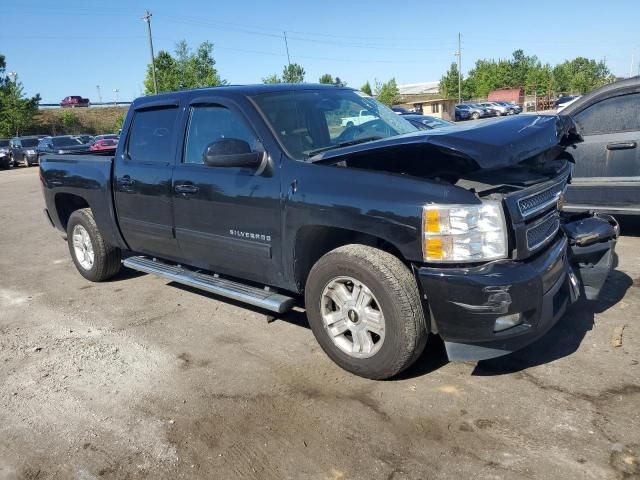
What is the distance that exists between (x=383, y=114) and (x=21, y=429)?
3.51m

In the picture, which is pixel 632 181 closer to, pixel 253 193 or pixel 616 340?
pixel 616 340

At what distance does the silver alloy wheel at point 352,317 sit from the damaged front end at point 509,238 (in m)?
0.35

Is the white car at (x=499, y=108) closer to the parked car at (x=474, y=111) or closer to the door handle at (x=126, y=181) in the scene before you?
the parked car at (x=474, y=111)

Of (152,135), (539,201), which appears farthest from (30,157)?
(539,201)

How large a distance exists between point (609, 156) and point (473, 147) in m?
3.95

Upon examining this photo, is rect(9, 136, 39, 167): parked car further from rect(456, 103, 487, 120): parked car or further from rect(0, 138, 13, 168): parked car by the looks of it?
rect(456, 103, 487, 120): parked car

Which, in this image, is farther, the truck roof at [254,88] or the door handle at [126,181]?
the door handle at [126,181]

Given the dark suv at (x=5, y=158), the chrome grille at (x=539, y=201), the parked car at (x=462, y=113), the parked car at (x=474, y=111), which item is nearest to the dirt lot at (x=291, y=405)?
the chrome grille at (x=539, y=201)

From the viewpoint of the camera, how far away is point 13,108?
162ft

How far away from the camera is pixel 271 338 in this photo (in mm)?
4301

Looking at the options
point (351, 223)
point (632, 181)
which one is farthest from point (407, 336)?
point (632, 181)

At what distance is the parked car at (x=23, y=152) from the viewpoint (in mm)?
32656

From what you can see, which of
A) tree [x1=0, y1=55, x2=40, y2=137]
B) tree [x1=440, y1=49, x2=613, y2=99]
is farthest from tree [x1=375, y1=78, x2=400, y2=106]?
tree [x1=0, y1=55, x2=40, y2=137]

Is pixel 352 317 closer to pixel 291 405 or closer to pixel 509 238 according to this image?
pixel 291 405
